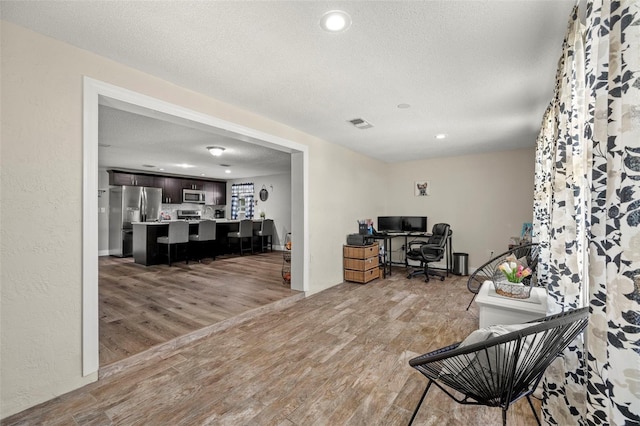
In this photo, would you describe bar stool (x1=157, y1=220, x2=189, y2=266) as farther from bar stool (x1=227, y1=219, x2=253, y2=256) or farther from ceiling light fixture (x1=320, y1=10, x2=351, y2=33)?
ceiling light fixture (x1=320, y1=10, x2=351, y2=33)

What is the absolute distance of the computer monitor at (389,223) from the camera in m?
6.16

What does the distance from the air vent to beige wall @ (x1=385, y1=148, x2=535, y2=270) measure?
2.90 metres

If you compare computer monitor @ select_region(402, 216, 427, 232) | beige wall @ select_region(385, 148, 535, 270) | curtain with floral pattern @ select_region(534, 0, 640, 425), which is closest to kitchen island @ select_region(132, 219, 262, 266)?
computer monitor @ select_region(402, 216, 427, 232)

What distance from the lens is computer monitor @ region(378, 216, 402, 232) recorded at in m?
6.16

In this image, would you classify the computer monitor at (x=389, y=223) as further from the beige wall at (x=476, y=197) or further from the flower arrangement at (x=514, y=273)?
the flower arrangement at (x=514, y=273)

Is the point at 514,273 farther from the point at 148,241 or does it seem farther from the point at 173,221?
the point at 148,241

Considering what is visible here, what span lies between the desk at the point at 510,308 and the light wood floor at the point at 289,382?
0.56 meters

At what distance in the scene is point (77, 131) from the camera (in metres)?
1.99

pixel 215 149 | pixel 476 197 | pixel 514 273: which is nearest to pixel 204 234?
pixel 215 149

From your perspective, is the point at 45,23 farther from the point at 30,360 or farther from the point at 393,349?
the point at 393,349

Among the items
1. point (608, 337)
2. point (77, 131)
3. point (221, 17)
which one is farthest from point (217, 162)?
point (608, 337)

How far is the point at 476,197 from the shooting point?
221 inches

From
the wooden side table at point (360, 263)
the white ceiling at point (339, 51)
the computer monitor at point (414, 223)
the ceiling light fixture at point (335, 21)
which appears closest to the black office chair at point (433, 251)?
the computer monitor at point (414, 223)

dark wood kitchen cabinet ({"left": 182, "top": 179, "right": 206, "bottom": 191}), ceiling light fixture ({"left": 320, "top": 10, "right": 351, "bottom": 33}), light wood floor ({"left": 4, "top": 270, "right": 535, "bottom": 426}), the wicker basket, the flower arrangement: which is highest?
ceiling light fixture ({"left": 320, "top": 10, "right": 351, "bottom": 33})
